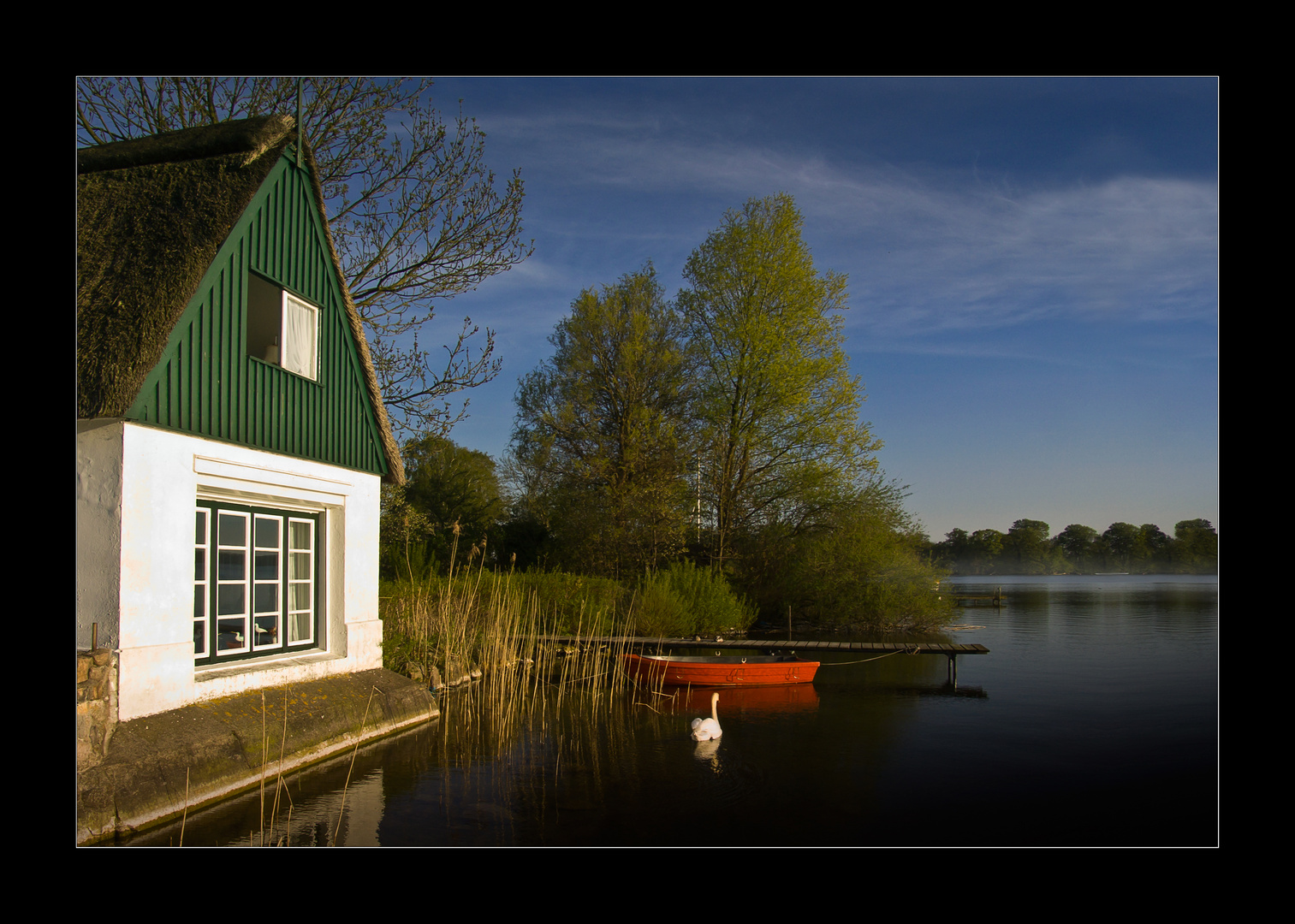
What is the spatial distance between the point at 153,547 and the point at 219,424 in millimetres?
1365

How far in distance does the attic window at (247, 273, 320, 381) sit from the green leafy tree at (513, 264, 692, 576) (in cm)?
1403

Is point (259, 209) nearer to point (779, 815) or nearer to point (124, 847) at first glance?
point (124, 847)

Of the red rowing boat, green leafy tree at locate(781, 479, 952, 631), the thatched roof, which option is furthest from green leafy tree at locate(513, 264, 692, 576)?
the thatched roof

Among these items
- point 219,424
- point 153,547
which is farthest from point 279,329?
point 153,547

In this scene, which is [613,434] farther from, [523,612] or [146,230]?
[146,230]

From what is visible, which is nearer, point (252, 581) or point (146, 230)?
point (146, 230)

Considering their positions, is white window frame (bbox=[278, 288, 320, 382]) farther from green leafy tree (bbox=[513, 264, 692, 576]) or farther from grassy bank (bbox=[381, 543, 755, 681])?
green leafy tree (bbox=[513, 264, 692, 576])

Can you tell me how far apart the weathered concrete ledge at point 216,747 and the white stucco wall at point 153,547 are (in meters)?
0.23

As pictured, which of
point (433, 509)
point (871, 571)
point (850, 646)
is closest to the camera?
point (850, 646)

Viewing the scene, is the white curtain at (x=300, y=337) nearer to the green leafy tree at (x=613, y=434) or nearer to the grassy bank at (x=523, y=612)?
the grassy bank at (x=523, y=612)

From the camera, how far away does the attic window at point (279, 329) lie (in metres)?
8.86

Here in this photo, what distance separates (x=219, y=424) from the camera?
780cm

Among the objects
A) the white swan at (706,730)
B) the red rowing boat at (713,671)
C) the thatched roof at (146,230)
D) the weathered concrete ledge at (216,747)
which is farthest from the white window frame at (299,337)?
the red rowing boat at (713,671)
